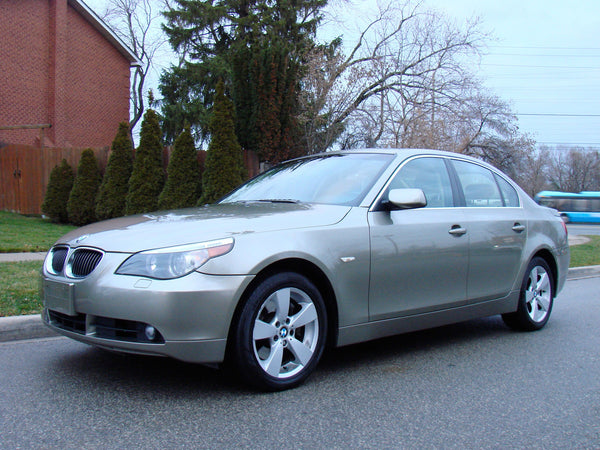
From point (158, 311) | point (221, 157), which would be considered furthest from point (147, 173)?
point (158, 311)

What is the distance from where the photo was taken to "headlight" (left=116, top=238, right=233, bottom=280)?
3443 mm

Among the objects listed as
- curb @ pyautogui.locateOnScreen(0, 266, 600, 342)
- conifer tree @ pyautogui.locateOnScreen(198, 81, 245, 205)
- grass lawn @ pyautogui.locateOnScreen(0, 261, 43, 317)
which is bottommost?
curb @ pyautogui.locateOnScreen(0, 266, 600, 342)

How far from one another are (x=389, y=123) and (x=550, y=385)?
17.4 m

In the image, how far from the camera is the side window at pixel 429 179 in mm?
4832

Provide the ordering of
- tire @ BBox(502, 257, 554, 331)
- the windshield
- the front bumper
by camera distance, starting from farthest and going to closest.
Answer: tire @ BBox(502, 257, 554, 331), the windshield, the front bumper

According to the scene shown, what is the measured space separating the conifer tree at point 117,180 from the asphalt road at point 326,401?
10794mm

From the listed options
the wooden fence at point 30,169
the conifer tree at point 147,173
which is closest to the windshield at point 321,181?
the conifer tree at point 147,173

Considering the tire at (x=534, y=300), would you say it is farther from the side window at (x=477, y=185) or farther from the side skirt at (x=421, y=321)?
the side window at (x=477, y=185)

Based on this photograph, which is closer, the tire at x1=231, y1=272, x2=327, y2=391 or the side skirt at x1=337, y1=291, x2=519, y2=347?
the tire at x1=231, y1=272, x2=327, y2=391

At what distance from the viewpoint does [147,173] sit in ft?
50.0

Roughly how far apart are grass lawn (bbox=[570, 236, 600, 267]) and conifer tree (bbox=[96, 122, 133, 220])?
10.5 meters

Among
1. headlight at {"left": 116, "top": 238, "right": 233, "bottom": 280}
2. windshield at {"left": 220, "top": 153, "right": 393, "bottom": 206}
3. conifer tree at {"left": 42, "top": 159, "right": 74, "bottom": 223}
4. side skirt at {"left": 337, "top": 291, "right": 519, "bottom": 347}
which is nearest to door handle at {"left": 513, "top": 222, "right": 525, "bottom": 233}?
side skirt at {"left": 337, "top": 291, "right": 519, "bottom": 347}

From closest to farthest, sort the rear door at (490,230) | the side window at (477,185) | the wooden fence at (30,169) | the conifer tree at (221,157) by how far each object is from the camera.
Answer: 1. the rear door at (490,230)
2. the side window at (477,185)
3. the conifer tree at (221,157)
4. the wooden fence at (30,169)

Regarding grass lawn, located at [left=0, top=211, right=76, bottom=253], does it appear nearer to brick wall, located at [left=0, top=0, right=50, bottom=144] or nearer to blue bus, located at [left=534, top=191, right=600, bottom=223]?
brick wall, located at [left=0, top=0, right=50, bottom=144]
